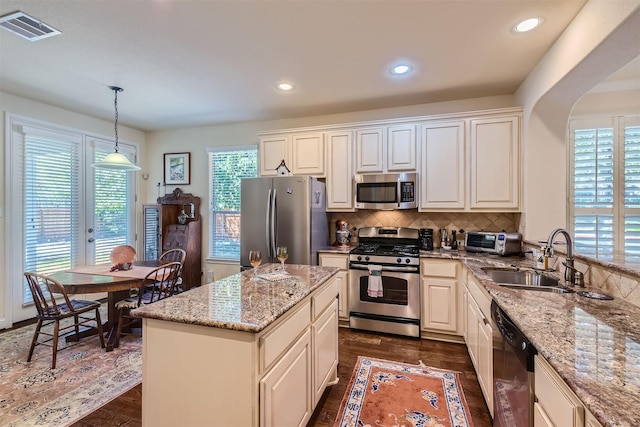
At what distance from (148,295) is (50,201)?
196cm

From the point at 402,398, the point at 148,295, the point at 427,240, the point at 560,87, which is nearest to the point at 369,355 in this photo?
the point at 402,398

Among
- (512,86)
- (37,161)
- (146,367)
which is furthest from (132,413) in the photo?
(512,86)

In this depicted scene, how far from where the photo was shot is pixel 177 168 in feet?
15.8

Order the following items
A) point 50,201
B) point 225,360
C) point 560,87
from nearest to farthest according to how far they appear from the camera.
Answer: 1. point 225,360
2. point 560,87
3. point 50,201

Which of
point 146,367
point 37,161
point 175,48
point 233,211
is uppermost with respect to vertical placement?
point 175,48

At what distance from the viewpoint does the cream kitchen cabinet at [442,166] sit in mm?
3191

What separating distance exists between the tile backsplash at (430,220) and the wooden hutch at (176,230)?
2.17 m

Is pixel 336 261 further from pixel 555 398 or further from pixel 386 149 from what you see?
pixel 555 398

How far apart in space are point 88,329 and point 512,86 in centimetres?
540

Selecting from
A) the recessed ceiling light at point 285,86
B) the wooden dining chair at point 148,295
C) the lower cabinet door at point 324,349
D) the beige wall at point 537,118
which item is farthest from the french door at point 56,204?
the lower cabinet door at point 324,349

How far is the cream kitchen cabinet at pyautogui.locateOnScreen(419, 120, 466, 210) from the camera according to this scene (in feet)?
10.5

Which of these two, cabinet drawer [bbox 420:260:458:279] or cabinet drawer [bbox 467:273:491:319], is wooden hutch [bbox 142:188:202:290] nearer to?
cabinet drawer [bbox 420:260:458:279]

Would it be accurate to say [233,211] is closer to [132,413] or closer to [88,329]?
[88,329]

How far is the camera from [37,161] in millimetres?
3621
